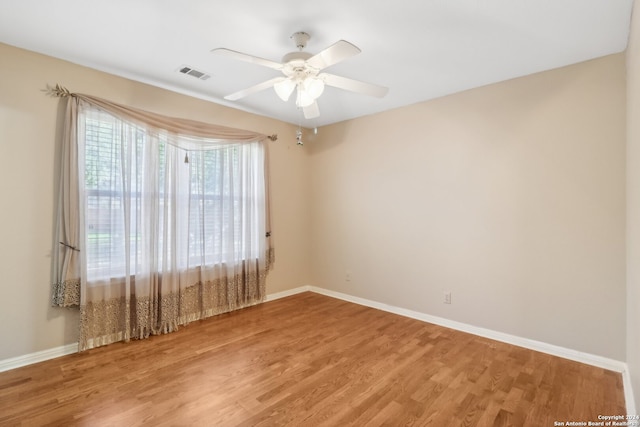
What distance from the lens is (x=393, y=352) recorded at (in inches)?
106

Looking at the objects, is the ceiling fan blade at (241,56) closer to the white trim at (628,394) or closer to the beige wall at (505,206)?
the beige wall at (505,206)

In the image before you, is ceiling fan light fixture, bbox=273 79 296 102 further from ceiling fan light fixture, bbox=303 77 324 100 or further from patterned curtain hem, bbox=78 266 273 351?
patterned curtain hem, bbox=78 266 273 351

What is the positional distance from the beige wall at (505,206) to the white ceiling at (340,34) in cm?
36

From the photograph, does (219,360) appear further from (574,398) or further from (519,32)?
(519,32)

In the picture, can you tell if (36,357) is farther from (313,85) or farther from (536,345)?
(536,345)

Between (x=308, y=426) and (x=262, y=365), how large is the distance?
81cm

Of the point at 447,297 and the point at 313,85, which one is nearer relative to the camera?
the point at 313,85

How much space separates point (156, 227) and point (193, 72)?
5.21 ft

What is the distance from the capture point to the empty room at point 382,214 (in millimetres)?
1966

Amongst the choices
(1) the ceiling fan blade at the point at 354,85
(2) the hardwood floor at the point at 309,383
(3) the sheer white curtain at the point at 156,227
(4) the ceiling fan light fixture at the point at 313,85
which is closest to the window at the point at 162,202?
(3) the sheer white curtain at the point at 156,227

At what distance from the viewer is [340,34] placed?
7.23ft

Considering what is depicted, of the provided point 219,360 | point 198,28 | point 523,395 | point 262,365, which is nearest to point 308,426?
point 262,365

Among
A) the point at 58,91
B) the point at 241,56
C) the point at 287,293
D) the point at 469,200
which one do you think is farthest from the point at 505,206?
the point at 58,91

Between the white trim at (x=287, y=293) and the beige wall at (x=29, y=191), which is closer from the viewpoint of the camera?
the beige wall at (x=29, y=191)
